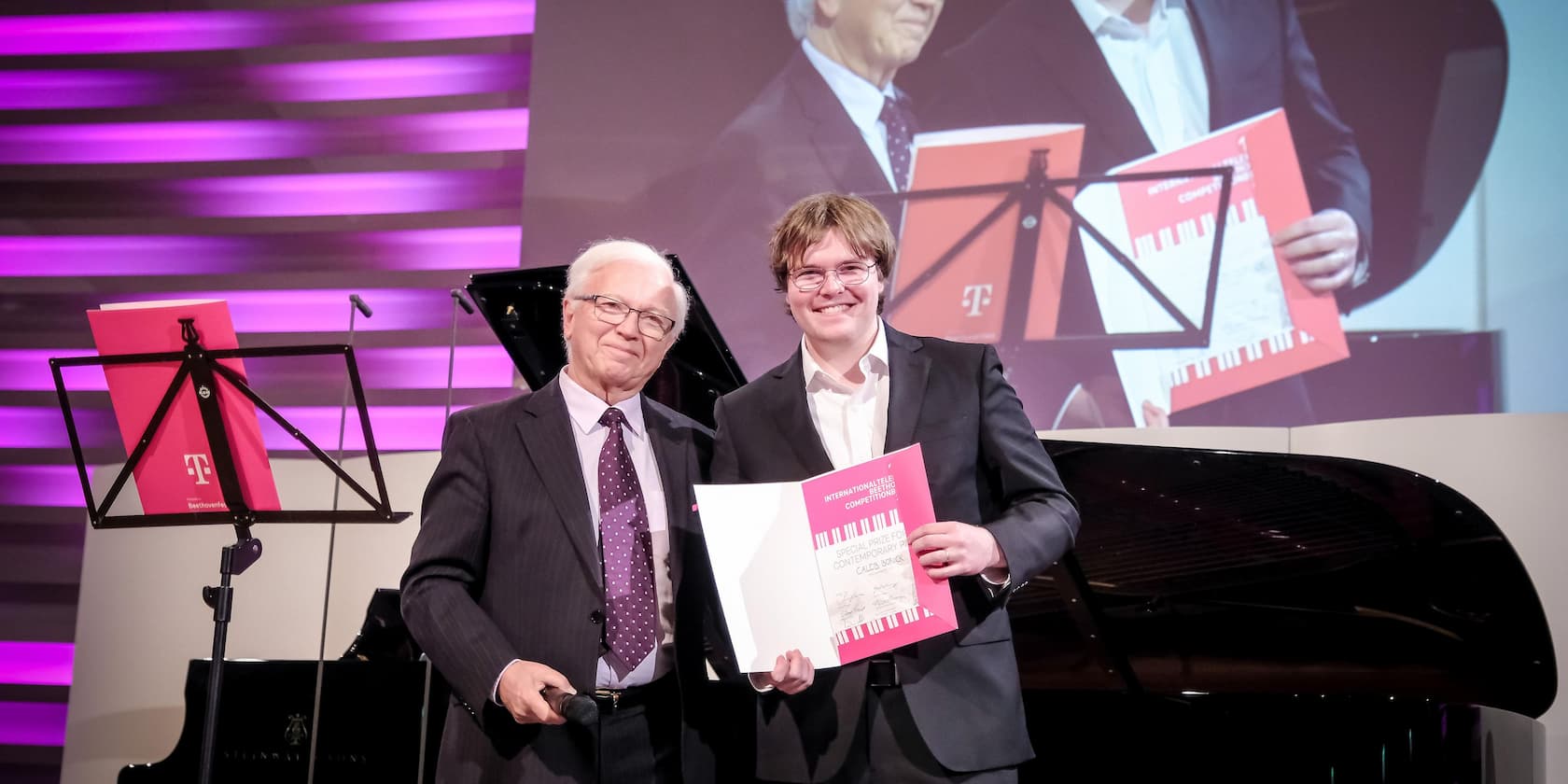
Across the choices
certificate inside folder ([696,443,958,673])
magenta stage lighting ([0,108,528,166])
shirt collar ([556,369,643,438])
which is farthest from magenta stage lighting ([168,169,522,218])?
certificate inside folder ([696,443,958,673])

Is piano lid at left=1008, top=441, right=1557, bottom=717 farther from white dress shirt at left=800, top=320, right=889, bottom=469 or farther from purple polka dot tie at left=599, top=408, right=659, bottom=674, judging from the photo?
purple polka dot tie at left=599, top=408, right=659, bottom=674

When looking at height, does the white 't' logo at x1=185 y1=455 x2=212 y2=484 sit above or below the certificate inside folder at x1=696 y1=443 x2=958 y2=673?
above

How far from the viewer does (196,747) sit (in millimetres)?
3146

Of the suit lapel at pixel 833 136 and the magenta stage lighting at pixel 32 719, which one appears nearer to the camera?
the suit lapel at pixel 833 136

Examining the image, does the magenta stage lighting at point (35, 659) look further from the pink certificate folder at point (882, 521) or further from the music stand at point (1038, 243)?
the pink certificate folder at point (882, 521)

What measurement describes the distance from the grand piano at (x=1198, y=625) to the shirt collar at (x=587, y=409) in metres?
0.86

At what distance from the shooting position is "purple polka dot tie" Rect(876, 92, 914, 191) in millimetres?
4699

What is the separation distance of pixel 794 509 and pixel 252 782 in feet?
7.98

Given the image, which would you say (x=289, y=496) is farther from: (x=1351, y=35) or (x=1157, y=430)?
(x=1351, y=35)

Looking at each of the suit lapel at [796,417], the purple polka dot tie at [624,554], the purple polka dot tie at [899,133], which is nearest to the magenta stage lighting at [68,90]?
the purple polka dot tie at [899,133]

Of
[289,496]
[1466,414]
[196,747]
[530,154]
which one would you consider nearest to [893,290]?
[530,154]

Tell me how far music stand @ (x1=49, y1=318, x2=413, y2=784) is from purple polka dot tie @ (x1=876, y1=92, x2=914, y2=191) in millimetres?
2767

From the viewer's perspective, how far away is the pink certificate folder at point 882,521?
162 cm

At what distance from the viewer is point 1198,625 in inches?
123
